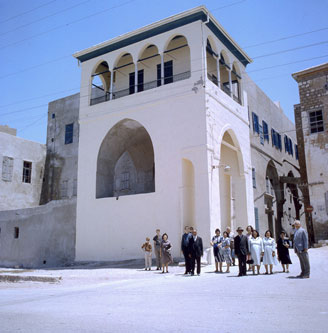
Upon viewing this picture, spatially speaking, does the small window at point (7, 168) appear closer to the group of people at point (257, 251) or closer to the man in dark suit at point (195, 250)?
the man in dark suit at point (195, 250)

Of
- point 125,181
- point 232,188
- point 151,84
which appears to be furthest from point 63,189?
point 232,188

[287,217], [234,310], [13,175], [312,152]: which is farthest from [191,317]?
[287,217]

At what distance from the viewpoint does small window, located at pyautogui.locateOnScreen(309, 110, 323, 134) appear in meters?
24.4

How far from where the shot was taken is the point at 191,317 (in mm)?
5359

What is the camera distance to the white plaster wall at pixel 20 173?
27155mm

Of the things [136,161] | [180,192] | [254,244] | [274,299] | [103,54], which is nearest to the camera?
[274,299]

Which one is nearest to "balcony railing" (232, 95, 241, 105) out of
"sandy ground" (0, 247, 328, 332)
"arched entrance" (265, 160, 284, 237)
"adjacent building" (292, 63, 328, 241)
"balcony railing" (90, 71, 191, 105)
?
"balcony railing" (90, 71, 191, 105)

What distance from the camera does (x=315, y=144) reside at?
24.4 m

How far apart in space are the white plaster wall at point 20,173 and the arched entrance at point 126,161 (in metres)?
7.94

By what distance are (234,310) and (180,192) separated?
11.4 meters

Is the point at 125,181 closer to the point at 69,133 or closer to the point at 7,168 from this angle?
the point at 69,133

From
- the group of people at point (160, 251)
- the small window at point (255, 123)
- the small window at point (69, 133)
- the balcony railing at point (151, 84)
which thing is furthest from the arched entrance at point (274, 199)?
the small window at point (69, 133)

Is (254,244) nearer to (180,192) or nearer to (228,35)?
(180,192)

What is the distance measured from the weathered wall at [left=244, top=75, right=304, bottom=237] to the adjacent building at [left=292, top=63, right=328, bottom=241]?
3.01 metres
